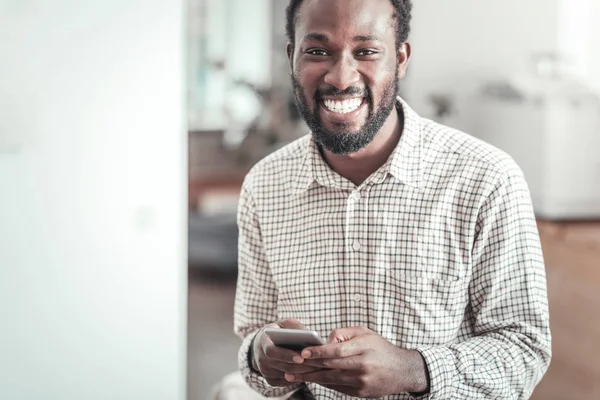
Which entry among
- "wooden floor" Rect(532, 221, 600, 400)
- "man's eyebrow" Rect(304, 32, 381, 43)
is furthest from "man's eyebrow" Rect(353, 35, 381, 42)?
"wooden floor" Rect(532, 221, 600, 400)

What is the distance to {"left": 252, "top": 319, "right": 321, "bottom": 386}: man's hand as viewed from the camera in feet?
3.77

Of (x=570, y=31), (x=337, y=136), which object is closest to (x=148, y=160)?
(x=337, y=136)

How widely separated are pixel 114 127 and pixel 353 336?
1.00m

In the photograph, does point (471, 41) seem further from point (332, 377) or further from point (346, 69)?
point (332, 377)

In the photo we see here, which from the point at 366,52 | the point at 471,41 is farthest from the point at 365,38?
the point at 471,41

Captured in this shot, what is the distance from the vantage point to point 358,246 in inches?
51.9

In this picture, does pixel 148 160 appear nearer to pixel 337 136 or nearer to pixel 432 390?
pixel 337 136

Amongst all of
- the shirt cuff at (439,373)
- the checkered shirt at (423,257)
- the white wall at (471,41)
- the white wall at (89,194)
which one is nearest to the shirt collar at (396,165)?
the checkered shirt at (423,257)

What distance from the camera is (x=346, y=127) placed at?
1.28 m

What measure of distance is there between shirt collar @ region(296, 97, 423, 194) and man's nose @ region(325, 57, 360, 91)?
142 mm

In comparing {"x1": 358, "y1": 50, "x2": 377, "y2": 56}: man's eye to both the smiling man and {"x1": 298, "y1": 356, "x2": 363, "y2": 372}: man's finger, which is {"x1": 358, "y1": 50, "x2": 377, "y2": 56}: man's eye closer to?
the smiling man

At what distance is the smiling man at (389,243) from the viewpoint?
1.21 meters

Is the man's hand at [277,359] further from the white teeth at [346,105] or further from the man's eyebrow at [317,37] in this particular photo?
the man's eyebrow at [317,37]

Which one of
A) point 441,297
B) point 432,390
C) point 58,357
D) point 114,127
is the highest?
point 114,127
